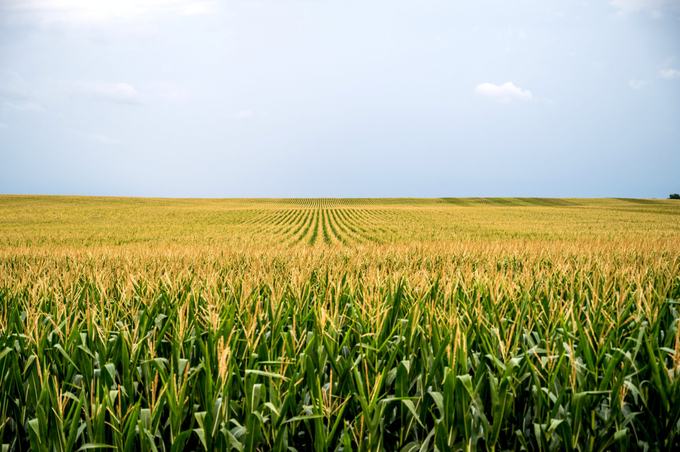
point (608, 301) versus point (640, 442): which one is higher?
point (608, 301)

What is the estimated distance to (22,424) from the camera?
1.77 meters

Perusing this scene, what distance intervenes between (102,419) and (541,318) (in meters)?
3.06

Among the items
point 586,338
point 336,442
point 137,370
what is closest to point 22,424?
point 137,370

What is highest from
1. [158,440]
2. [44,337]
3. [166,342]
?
[44,337]

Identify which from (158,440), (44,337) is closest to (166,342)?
(44,337)

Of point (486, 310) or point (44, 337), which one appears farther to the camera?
point (486, 310)

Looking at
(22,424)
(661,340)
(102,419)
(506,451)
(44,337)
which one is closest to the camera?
(102,419)

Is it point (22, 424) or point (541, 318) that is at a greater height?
point (541, 318)

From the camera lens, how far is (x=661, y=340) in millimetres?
2535

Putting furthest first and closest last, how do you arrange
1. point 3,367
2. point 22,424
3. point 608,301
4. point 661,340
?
point 608,301, point 661,340, point 3,367, point 22,424

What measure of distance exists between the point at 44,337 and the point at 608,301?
14.8 feet

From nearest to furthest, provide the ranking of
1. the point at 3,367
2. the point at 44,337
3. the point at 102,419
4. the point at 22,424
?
1. the point at 102,419
2. the point at 22,424
3. the point at 3,367
4. the point at 44,337

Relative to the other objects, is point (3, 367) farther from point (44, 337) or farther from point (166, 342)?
point (166, 342)

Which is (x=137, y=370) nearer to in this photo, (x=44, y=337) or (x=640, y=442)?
(x=44, y=337)
